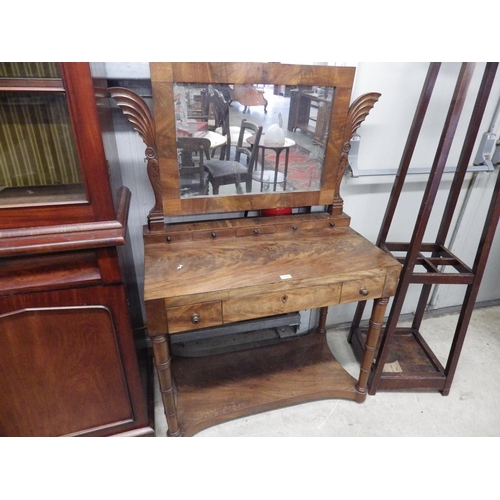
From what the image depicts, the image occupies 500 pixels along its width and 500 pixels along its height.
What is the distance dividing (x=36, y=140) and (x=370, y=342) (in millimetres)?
1361

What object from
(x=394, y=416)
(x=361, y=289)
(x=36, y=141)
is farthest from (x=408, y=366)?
(x=36, y=141)

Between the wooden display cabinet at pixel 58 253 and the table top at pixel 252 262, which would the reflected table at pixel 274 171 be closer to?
the table top at pixel 252 262

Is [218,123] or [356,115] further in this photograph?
[356,115]

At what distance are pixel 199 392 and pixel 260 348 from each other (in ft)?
1.25

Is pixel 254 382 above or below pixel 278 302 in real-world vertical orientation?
below

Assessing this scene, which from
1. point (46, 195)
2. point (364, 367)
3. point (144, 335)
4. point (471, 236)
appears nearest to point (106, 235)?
point (46, 195)

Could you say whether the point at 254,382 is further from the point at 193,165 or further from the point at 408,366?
the point at 193,165

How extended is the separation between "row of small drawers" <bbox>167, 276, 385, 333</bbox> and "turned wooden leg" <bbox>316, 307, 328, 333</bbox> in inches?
21.6

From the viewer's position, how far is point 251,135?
122 cm

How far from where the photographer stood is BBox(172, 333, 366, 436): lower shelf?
141 cm

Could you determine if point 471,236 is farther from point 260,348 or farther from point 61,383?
point 61,383

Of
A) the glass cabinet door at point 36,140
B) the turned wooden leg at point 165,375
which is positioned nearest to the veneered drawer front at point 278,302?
the turned wooden leg at point 165,375

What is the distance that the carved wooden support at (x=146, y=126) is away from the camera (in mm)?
1034

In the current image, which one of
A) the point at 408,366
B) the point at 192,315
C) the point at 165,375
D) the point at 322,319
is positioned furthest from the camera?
the point at 322,319
